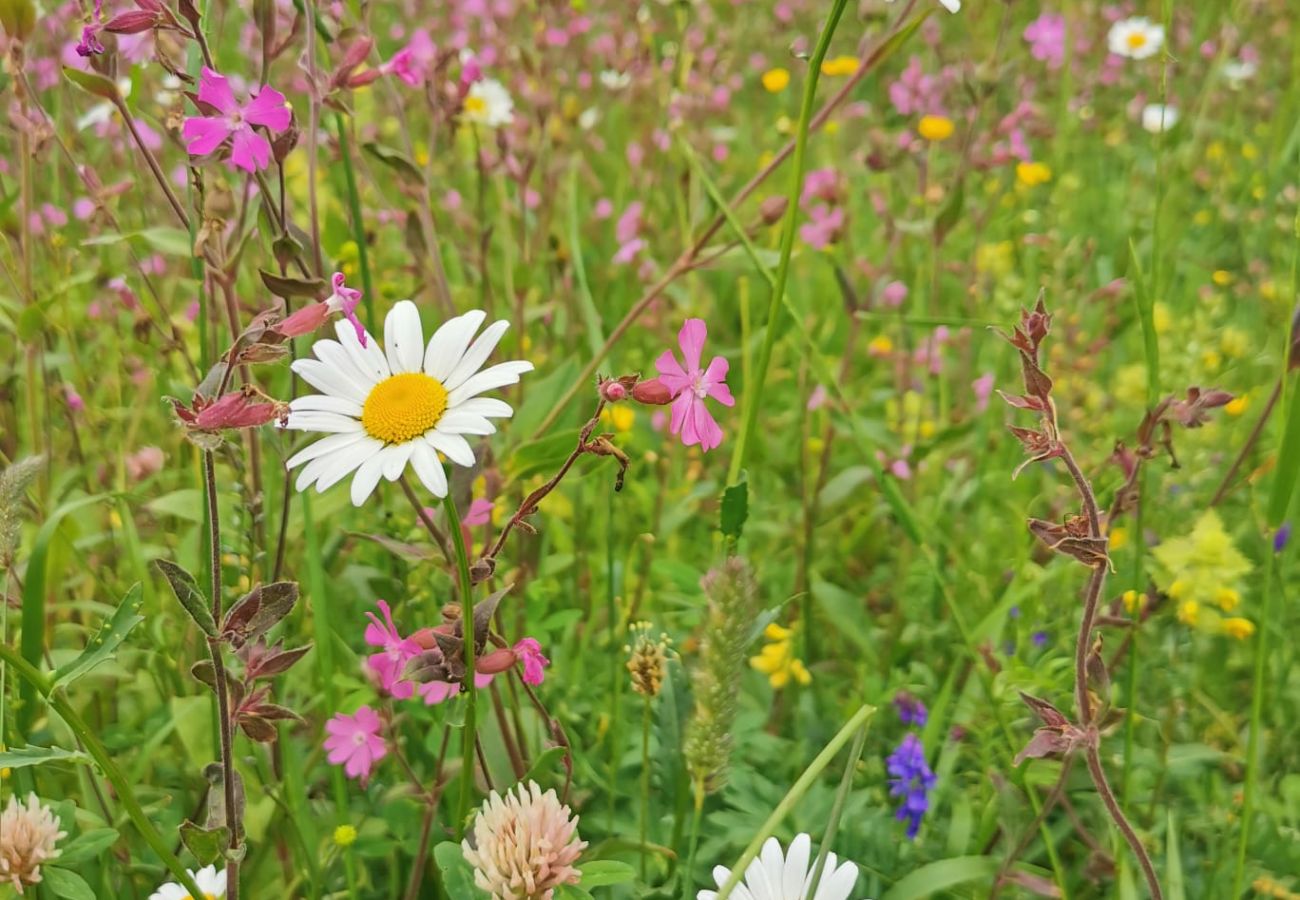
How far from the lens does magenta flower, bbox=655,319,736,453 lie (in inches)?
32.3

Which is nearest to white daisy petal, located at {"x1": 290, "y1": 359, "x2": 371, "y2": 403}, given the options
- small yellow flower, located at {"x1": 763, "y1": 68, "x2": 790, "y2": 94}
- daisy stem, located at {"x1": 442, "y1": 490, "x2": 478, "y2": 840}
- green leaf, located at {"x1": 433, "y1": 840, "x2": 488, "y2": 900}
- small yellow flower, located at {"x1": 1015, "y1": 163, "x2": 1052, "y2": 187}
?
daisy stem, located at {"x1": 442, "y1": 490, "x2": 478, "y2": 840}

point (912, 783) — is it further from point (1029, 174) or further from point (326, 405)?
point (1029, 174)

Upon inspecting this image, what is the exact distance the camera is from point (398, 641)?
0.95 meters

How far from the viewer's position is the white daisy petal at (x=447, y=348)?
32.9 inches

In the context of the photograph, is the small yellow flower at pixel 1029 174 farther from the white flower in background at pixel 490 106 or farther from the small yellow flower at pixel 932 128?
the white flower in background at pixel 490 106

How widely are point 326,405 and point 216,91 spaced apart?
34 centimetres

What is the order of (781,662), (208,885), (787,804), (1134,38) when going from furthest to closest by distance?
(1134,38), (781,662), (208,885), (787,804)

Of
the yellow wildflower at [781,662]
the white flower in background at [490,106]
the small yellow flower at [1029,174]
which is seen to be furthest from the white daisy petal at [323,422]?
the small yellow flower at [1029,174]

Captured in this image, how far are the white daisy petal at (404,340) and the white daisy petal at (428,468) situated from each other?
0.11 m

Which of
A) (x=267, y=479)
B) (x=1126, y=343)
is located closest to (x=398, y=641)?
(x=267, y=479)

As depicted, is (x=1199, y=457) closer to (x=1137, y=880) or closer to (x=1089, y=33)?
(x=1137, y=880)

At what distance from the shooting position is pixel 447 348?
2.75 feet

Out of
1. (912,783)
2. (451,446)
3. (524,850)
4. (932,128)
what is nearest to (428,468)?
(451,446)

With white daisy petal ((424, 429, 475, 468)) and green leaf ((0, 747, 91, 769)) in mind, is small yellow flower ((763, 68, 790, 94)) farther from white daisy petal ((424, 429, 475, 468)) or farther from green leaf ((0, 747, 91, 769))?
green leaf ((0, 747, 91, 769))
